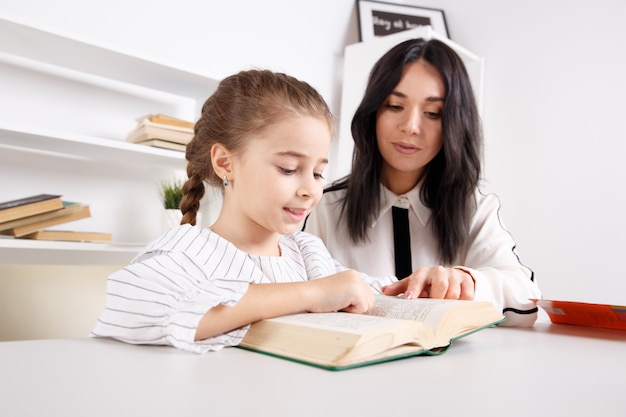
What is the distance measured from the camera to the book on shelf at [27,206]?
183 centimetres

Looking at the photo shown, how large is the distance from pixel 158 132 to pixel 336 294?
1.53 meters

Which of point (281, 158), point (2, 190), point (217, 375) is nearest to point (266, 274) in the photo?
point (281, 158)

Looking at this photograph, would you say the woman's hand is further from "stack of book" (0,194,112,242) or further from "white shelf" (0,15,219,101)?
"white shelf" (0,15,219,101)

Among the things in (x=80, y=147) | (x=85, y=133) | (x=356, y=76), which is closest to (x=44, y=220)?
(x=80, y=147)

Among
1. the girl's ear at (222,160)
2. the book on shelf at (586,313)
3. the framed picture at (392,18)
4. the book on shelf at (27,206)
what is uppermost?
the framed picture at (392,18)

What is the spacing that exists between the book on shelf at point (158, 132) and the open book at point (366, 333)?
152 centimetres

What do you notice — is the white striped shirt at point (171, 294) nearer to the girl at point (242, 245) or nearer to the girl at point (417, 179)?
the girl at point (242, 245)

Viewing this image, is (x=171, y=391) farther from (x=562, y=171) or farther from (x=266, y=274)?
(x=562, y=171)

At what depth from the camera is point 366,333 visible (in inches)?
24.8

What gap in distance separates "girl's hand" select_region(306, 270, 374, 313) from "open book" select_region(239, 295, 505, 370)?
0.03 meters

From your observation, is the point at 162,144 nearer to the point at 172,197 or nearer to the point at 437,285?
the point at 172,197

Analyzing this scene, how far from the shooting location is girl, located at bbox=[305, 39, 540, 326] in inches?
60.7

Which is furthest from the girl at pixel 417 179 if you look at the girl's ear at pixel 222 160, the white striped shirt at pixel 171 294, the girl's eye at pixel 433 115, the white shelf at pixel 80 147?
the white shelf at pixel 80 147

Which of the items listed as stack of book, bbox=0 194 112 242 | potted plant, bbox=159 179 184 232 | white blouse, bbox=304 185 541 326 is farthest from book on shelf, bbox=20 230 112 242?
white blouse, bbox=304 185 541 326
